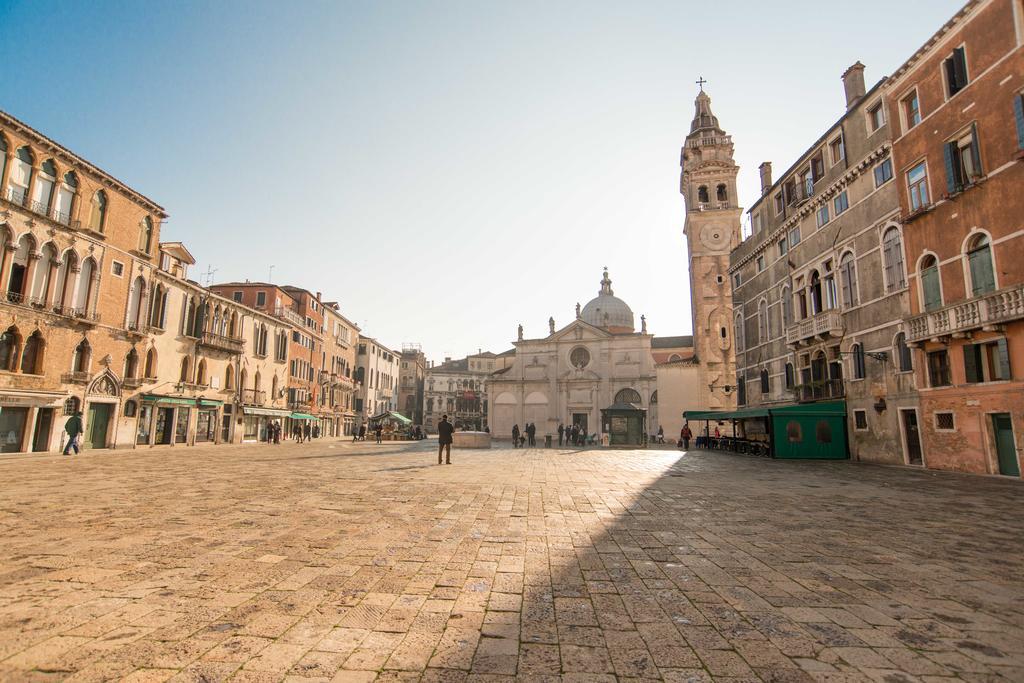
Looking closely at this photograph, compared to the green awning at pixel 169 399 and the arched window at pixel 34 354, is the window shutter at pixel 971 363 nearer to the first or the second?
the arched window at pixel 34 354

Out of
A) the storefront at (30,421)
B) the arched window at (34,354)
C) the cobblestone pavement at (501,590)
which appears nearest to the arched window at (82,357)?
the storefront at (30,421)

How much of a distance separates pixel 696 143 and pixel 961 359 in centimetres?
3303

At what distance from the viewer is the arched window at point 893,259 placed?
1897 cm

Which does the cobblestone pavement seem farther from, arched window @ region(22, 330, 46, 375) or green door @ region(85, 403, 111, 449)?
green door @ region(85, 403, 111, 449)

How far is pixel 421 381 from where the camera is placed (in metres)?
86.4

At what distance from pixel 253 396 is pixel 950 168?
39.5 meters

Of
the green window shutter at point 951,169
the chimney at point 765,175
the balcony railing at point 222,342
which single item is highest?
the chimney at point 765,175

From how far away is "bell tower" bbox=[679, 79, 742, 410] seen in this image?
41406 mm

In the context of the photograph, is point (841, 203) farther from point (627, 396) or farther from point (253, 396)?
point (253, 396)

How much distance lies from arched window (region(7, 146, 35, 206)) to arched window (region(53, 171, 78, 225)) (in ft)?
4.04

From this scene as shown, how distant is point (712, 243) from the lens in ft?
142

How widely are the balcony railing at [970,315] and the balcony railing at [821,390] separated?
491 cm

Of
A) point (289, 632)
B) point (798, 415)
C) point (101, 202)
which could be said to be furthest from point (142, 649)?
point (101, 202)

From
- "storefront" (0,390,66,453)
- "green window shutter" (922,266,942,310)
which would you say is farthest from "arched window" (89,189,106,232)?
"green window shutter" (922,266,942,310)
